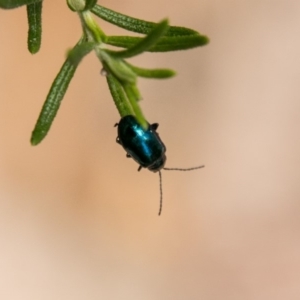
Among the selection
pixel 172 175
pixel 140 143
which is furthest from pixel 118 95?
pixel 172 175

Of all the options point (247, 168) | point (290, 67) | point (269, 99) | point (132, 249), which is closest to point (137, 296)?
point (132, 249)

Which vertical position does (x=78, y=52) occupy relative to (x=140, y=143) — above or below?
above

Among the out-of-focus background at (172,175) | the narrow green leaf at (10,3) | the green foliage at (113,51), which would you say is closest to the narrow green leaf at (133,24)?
the green foliage at (113,51)

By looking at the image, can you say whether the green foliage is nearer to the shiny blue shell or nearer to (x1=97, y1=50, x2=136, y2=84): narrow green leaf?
(x1=97, y1=50, x2=136, y2=84): narrow green leaf

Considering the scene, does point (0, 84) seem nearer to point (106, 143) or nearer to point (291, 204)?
point (106, 143)

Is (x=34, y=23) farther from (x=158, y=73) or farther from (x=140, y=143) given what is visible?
(x=140, y=143)

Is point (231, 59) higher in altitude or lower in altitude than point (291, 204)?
higher

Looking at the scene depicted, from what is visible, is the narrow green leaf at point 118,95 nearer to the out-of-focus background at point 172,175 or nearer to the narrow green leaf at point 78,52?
the narrow green leaf at point 78,52
